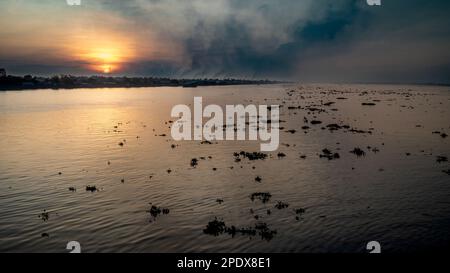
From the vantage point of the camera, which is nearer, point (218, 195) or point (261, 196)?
point (261, 196)

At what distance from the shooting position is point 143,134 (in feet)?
155

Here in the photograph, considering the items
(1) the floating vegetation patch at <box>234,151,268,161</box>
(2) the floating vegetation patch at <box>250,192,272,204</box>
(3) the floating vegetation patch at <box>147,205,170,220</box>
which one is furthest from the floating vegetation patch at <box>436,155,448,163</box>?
(3) the floating vegetation patch at <box>147,205,170,220</box>

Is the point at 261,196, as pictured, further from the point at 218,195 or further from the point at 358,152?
the point at 358,152

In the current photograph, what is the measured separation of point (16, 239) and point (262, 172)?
17.7 metres

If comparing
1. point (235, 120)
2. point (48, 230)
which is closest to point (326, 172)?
point (48, 230)

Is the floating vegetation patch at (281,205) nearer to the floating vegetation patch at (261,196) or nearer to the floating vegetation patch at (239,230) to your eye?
the floating vegetation patch at (261,196)

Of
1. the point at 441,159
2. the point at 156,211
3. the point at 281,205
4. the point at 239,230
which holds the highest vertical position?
the point at 441,159

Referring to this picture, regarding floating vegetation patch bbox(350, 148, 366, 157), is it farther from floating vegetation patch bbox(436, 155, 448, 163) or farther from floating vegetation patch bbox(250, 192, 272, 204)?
floating vegetation patch bbox(250, 192, 272, 204)

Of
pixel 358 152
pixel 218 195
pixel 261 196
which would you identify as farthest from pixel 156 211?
pixel 358 152

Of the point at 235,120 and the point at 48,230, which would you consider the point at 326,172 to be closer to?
the point at 48,230

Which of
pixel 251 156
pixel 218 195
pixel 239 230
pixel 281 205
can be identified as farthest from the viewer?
pixel 251 156

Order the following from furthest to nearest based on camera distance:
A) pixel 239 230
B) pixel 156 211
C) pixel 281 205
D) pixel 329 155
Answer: pixel 329 155 < pixel 281 205 < pixel 156 211 < pixel 239 230

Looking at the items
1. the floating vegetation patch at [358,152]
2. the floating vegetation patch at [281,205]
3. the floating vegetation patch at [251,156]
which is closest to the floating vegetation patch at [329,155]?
the floating vegetation patch at [358,152]

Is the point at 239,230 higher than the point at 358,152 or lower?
lower
